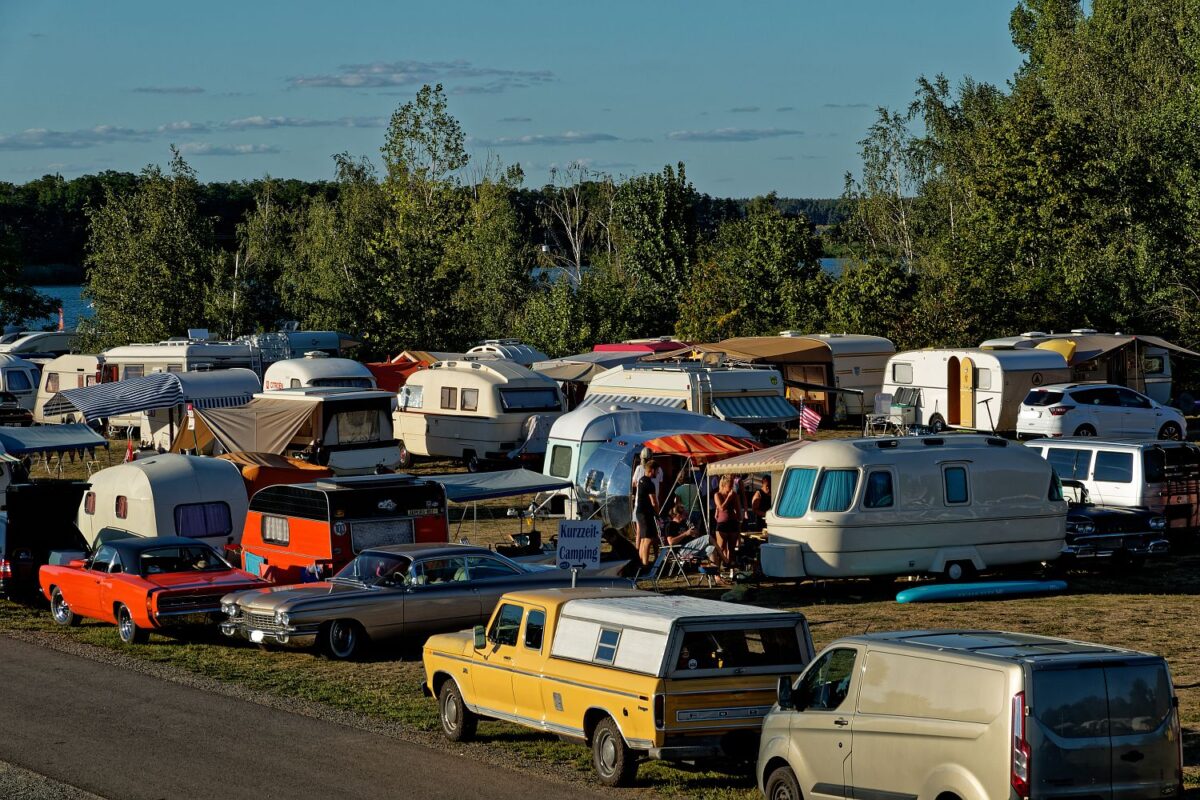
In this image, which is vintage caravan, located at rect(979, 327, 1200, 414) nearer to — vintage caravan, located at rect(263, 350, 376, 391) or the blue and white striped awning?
the blue and white striped awning

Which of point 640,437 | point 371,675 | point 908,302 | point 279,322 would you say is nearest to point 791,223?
point 908,302

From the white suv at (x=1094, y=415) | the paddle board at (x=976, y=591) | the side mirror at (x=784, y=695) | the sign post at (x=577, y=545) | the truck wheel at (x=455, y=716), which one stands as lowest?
the truck wheel at (x=455, y=716)

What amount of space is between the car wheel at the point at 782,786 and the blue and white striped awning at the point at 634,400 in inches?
795

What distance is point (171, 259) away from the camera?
186 ft

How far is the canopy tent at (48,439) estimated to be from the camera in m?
32.2

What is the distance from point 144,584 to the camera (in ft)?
61.1

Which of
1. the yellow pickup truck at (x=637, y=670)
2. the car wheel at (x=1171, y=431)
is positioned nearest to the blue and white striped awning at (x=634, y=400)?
the car wheel at (x=1171, y=431)

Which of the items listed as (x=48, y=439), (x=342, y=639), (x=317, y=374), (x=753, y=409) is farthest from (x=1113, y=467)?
(x=48, y=439)

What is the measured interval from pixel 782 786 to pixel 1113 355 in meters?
31.8

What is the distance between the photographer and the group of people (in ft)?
69.5

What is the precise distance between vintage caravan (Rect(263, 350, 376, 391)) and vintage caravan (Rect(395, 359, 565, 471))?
2.38 m

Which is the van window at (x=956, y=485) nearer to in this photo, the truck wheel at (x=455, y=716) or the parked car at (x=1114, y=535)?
the parked car at (x=1114, y=535)

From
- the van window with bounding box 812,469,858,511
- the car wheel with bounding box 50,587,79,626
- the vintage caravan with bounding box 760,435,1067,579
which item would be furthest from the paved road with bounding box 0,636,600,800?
the van window with bounding box 812,469,858,511

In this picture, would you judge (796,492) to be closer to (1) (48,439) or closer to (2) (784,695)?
(2) (784,695)
